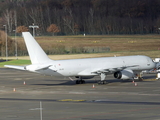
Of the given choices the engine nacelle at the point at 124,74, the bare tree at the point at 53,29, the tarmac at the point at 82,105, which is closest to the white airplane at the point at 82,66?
the engine nacelle at the point at 124,74

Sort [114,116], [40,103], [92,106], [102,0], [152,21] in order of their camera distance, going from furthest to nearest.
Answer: [102,0], [152,21], [40,103], [92,106], [114,116]

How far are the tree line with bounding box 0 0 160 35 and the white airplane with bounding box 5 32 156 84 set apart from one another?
108920mm

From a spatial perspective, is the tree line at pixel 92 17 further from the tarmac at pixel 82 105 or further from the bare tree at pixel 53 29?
the tarmac at pixel 82 105

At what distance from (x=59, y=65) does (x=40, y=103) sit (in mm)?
16618

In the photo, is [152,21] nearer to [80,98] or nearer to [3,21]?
[3,21]

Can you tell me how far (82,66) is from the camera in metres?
51.9

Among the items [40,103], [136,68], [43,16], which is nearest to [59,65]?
[136,68]

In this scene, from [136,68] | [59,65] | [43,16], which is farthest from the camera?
[43,16]

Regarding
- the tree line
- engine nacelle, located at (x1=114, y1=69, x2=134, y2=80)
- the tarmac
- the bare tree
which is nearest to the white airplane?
engine nacelle, located at (x1=114, y1=69, x2=134, y2=80)

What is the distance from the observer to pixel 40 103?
34.1 m

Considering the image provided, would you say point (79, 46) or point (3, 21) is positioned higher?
point (3, 21)

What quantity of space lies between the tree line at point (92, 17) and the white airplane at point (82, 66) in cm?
10892

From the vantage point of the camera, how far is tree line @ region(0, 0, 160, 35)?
166 metres

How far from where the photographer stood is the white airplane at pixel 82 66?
49.6 meters
